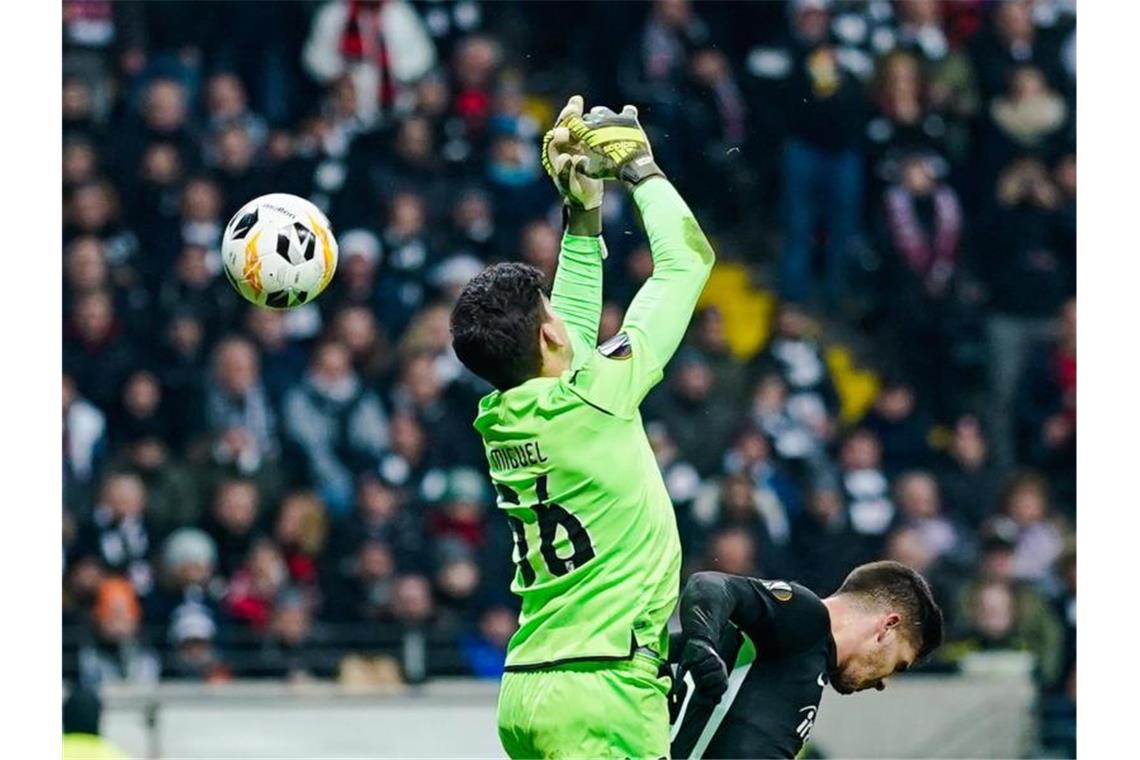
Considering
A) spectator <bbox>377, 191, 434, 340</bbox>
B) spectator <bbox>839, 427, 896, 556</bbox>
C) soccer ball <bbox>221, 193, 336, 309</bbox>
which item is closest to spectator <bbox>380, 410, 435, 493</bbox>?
spectator <bbox>377, 191, 434, 340</bbox>

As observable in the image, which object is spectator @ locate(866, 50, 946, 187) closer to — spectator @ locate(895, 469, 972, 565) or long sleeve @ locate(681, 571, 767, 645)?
spectator @ locate(895, 469, 972, 565)

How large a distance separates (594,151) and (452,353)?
22.5 ft

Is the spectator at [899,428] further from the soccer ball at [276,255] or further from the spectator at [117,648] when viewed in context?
the soccer ball at [276,255]

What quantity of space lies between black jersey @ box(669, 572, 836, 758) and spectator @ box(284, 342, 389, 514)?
6.60 meters

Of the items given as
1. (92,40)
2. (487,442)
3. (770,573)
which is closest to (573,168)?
(487,442)

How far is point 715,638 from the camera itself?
219 inches

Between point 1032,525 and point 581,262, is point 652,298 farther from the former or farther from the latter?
point 1032,525

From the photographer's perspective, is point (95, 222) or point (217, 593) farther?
point (95, 222)

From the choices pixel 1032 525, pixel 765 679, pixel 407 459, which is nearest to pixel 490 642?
pixel 407 459

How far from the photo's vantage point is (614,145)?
19.2ft

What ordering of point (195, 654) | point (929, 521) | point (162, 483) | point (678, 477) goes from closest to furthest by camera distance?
point (195, 654) < point (162, 483) < point (678, 477) < point (929, 521)

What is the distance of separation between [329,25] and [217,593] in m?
4.24

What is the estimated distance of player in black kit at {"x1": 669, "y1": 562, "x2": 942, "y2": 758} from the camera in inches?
230

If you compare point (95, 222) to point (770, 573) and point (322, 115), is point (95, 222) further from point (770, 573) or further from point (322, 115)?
point (770, 573)
